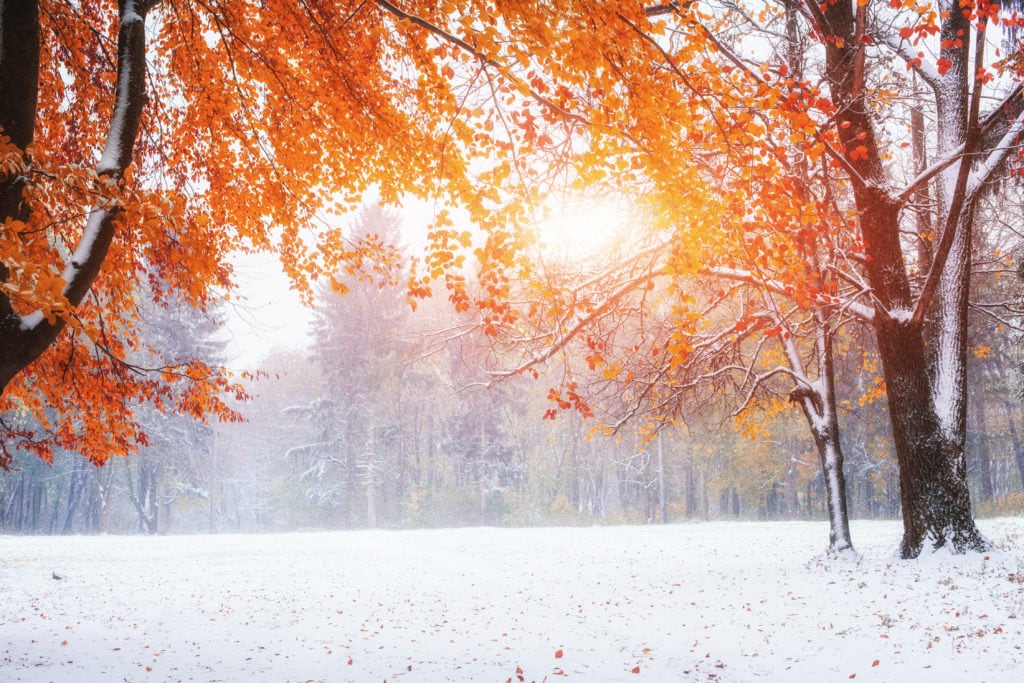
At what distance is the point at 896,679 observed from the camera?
5.72 m

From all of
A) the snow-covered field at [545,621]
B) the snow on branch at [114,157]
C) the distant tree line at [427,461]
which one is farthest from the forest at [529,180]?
the distant tree line at [427,461]

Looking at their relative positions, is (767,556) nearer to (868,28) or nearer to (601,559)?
(601,559)

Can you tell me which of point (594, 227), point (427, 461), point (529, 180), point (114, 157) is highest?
point (594, 227)

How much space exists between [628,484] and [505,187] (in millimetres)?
43103

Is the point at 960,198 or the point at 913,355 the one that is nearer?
the point at 960,198

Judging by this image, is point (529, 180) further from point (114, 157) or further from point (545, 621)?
point (545, 621)

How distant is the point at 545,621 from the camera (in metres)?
9.48

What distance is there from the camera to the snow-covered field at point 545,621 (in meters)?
6.62

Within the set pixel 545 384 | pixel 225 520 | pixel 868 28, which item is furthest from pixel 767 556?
pixel 225 520

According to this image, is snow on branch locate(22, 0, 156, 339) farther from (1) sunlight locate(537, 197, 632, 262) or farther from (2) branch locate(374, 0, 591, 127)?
(1) sunlight locate(537, 197, 632, 262)

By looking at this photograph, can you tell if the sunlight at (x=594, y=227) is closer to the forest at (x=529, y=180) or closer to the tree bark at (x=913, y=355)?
the forest at (x=529, y=180)

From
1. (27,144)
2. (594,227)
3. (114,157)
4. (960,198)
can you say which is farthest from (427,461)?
(27,144)

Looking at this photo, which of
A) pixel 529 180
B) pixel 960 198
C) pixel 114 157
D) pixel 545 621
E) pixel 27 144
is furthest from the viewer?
pixel 545 621

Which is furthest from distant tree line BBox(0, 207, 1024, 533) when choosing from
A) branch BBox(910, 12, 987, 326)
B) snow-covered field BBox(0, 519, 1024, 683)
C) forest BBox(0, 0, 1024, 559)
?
branch BBox(910, 12, 987, 326)
